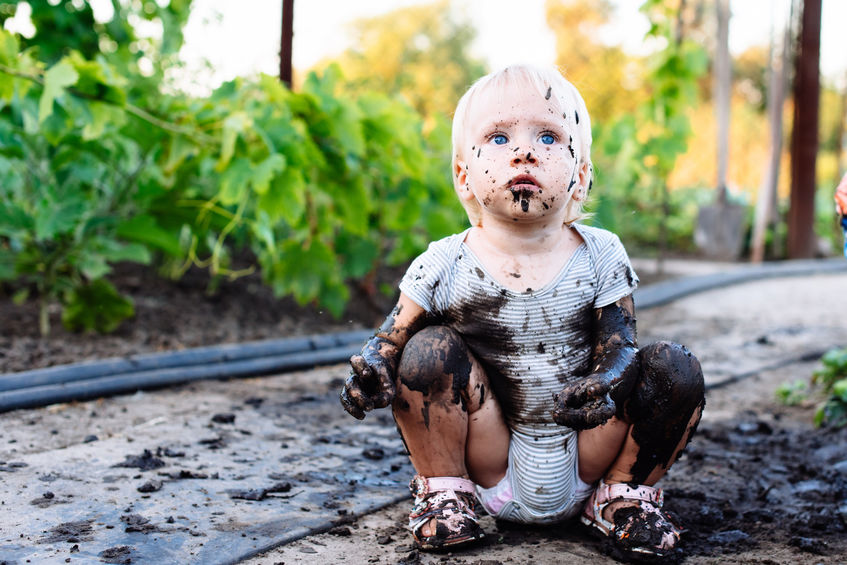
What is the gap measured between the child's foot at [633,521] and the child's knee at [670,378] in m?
0.22

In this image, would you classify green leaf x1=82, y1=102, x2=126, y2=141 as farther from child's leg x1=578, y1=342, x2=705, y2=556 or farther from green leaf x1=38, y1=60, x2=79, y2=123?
child's leg x1=578, y1=342, x2=705, y2=556

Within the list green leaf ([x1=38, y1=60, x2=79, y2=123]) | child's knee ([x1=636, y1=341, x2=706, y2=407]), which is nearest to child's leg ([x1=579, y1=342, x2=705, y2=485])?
child's knee ([x1=636, y1=341, x2=706, y2=407])

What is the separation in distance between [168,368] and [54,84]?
3.43 ft

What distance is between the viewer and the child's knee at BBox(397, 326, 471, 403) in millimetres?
1610

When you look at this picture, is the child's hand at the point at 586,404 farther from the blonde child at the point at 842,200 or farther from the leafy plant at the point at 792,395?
the leafy plant at the point at 792,395

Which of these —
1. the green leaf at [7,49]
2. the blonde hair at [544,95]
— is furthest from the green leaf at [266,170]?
the blonde hair at [544,95]

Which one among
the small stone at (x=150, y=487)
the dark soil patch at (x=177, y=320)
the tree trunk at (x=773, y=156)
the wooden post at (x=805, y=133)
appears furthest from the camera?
the tree trunk at (x=773, y=156)

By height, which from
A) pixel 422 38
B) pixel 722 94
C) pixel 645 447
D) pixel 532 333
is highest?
pixel 422 38

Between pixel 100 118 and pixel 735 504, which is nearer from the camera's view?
pixel 735 504

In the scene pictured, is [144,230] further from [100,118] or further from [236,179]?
[100,118]

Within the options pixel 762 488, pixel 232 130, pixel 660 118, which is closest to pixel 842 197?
pixel 762 488

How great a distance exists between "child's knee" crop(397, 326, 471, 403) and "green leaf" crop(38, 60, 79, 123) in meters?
1.53

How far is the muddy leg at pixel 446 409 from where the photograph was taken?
162cm

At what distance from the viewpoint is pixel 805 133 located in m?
8.15
